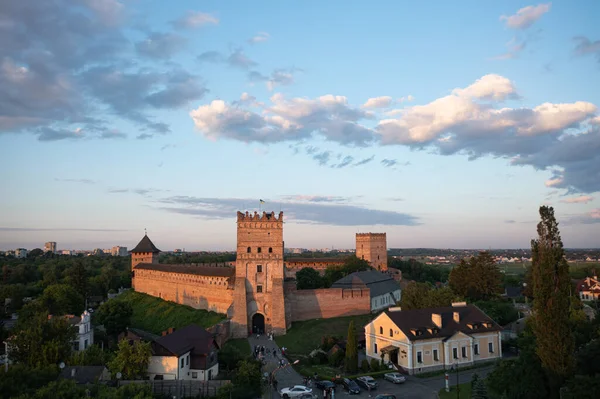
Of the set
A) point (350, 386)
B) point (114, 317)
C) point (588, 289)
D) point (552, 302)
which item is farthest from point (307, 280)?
point (588, 289)

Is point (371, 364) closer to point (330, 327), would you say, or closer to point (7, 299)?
point (330, 327)

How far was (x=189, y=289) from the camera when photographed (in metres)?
60.9

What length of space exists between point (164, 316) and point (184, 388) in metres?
33.6

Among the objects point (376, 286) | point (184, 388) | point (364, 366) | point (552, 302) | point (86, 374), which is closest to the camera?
point (552, 302)

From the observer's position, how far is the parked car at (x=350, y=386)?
2841 cm

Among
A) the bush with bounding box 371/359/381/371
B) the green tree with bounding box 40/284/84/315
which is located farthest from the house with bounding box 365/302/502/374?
the green tree with bounding box 40/284/84/315

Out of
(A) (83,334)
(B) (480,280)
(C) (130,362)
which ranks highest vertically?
(B) (480,280)

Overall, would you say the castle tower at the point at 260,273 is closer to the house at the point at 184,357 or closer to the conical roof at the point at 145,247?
the house at the point at 184,357

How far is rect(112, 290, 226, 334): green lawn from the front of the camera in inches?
2091

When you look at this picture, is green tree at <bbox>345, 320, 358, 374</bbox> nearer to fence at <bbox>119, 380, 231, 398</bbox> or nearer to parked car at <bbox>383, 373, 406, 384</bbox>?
parked car at <bbox>383, 373, 406, 384</bbox>

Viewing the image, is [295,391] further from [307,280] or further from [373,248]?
[373,248]

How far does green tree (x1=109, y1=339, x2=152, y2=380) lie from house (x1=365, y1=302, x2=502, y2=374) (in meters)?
17.5

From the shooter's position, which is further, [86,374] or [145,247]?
[145,247]

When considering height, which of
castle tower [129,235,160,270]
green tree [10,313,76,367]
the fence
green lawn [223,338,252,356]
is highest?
castle tower [129,235,160,270]
